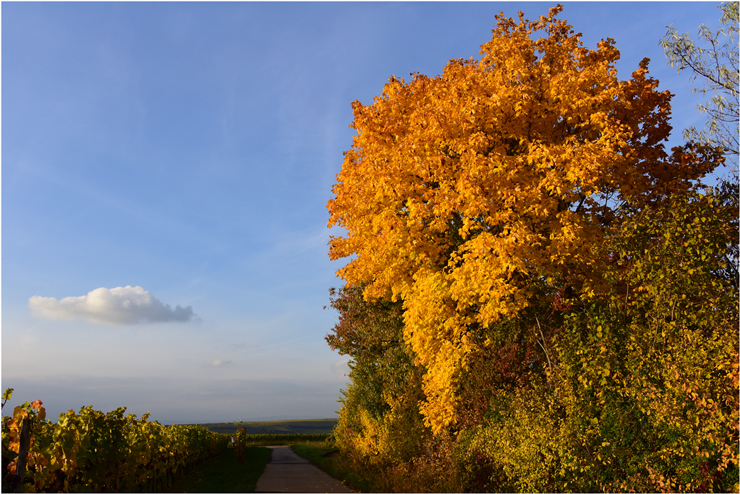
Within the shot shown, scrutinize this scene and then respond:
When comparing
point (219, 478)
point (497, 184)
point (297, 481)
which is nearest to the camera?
point (497, 184)

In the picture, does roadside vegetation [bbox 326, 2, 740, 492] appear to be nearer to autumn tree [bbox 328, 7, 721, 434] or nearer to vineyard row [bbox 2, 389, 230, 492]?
autumn tree [bbox 328, 7, 721, 434]

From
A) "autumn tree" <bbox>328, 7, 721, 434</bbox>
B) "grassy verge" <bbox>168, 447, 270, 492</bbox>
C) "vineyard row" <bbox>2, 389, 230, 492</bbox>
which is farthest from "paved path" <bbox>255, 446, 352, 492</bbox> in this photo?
"autumn tree" <bbox>328, 7, 721, 434</bbox>

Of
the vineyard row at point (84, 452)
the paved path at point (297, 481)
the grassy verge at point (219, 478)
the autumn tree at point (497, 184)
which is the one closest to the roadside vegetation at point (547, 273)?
the autumn tree at point (497, 184)

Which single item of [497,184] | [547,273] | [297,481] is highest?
[497,184]

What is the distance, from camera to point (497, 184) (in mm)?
12328

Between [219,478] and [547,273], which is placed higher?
[547,273]

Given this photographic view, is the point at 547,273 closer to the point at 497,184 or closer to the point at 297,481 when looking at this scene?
the point at 497,184

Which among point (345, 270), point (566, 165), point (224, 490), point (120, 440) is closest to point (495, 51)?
point (566, 165)

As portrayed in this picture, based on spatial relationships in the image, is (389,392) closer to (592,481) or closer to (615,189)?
(592,481)

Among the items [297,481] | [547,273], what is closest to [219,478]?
[297,481]

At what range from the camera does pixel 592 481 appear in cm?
1035

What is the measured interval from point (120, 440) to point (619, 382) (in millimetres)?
11098

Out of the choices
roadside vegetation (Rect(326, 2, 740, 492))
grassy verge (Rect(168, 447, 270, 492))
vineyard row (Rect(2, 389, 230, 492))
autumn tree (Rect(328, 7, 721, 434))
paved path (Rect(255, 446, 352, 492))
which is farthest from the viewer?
grassy verge (Rect(168, 447, 270, 492))

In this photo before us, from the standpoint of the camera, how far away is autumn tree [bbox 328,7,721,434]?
480 inches
